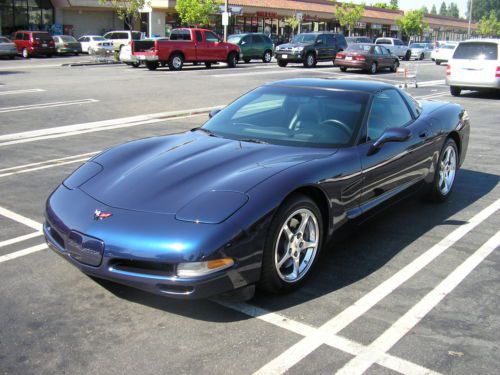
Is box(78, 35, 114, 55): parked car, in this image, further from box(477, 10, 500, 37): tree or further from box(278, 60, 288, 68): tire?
box(477, 10, 500, 37): tree

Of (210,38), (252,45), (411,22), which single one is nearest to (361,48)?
(210,38)

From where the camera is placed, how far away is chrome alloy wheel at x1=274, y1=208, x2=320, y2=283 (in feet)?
12.4

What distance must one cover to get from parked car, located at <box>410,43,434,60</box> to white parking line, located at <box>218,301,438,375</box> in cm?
4613

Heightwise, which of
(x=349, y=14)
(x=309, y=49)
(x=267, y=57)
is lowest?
(x=267, y=57)

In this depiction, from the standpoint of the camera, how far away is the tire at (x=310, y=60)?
2923 cm

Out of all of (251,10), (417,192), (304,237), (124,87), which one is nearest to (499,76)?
(124,87)

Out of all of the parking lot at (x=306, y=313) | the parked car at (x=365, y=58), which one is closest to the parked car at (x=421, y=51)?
the parked car at (x=365, y=58)

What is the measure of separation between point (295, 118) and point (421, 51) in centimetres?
4497

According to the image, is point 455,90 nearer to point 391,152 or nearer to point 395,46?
point 391,152

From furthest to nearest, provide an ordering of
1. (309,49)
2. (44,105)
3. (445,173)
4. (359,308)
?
(309,49)
(44,105)
(445,173)
(359,308)

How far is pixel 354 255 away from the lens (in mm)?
4633

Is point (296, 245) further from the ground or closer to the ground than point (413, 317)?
further from the ground

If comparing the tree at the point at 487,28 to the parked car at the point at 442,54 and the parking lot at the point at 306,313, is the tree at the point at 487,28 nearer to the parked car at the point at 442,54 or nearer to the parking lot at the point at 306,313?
the parked car at the point at 442,54

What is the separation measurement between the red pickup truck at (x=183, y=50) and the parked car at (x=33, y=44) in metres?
12.9
